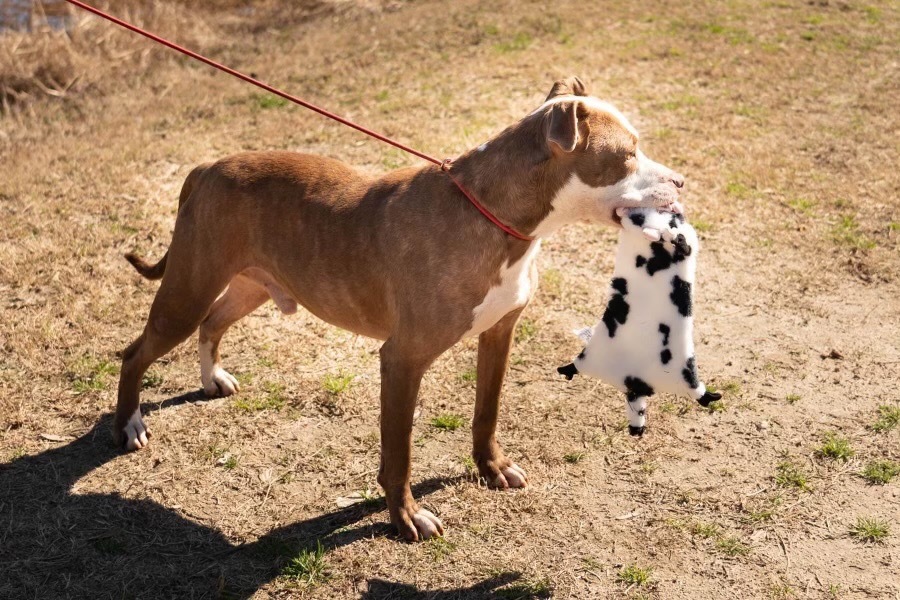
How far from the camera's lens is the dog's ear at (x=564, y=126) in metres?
3.68

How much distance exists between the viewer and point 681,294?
4012 millimetres

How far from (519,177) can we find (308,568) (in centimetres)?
204

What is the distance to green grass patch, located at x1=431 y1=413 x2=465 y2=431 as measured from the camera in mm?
5336

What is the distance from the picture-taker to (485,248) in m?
4.00

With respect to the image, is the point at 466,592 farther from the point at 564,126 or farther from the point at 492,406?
the point at 564,126

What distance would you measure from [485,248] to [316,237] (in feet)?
3.08

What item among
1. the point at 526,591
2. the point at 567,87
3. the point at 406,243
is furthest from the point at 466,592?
the point at 567,87

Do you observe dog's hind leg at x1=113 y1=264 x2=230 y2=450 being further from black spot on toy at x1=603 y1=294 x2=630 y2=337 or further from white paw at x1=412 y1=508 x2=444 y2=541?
black spot on toy at x1=603 y1=294 x2=630 y2=337

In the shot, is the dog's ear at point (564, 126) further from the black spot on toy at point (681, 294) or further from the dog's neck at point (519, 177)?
the black spot on toy at point (681, 294)

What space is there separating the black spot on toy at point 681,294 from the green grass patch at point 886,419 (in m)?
1.93

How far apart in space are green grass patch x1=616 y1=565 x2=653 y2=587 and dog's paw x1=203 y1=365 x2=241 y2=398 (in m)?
2.61

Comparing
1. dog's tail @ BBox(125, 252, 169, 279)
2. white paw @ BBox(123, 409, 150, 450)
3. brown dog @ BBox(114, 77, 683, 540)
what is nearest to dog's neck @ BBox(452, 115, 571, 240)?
brown dog @ BBox(114, 77, 683, 540)

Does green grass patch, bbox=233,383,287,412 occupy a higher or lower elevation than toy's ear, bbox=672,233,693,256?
lower

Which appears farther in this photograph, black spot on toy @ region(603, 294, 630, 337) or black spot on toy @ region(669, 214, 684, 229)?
black spot on toy @ region(603, 294, 630, 337)
